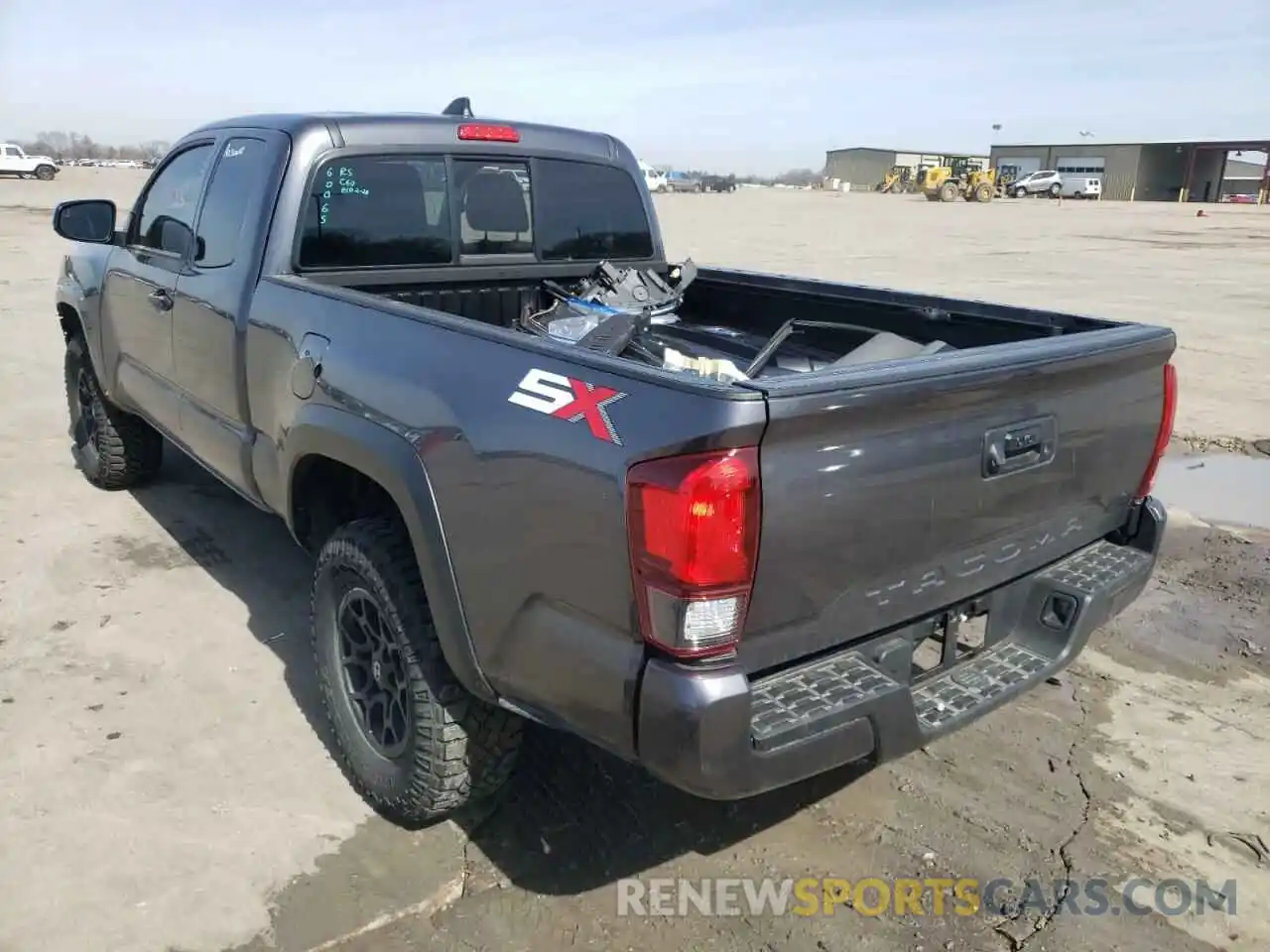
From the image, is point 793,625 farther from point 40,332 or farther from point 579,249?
point 40,332

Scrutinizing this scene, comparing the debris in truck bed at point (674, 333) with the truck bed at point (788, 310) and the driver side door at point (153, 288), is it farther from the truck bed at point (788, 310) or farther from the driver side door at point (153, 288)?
the driver side door at point (153, 288)

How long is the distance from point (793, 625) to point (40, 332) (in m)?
10.7

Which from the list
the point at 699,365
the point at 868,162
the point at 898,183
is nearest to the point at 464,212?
the point at 699,365

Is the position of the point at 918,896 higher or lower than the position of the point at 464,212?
lower

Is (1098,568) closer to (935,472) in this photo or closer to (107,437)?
(935,472)

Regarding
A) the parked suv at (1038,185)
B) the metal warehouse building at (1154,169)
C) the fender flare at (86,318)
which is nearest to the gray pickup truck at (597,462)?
the fender flare at (86,318)

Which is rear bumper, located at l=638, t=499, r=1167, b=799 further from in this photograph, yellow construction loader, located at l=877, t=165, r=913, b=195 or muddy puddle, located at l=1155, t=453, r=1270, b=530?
yellow construction loader, located at l=877, t=165, r=913, b=195

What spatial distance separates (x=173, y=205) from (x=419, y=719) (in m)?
2.79

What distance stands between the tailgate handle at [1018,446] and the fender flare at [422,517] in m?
1.29

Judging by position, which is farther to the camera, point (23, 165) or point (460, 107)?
point (23, 165)

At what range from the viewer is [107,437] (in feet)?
17.9

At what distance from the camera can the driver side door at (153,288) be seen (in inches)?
163

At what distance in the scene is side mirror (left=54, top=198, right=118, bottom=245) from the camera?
15.0ft

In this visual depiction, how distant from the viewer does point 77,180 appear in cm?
4734
